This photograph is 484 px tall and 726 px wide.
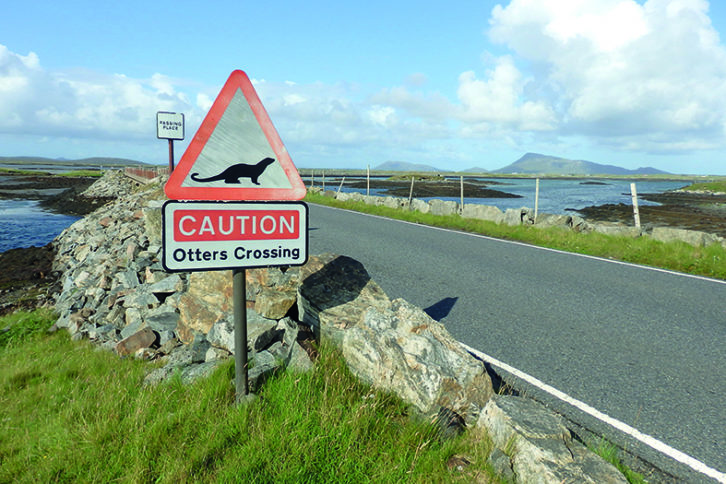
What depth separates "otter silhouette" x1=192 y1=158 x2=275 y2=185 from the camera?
9.12 ft

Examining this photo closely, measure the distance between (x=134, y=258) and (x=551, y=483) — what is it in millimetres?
8295

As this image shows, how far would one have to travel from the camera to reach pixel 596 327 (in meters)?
5.14

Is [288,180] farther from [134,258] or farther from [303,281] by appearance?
[134,258]

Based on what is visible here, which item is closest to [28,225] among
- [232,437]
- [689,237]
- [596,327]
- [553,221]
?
[553,221]

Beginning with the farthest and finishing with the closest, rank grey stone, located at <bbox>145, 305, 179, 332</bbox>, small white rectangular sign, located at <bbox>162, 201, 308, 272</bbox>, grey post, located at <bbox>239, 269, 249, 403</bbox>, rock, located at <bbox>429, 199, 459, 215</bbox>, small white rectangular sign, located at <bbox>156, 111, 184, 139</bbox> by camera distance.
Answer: rock, located at <bbox>429, 199, 459, 215</bbox> → small white rectangular sign, located at <bbox>156, 111, 184, 139</bbox> → grey stone, located at <bbox>145, 305, 179, 332</bbox> → grey post, located at <bbox>239, 269, 249, 403</bbox> → small white rectangular sign, located at <bbox>162, 201, 308, 272</bbox>

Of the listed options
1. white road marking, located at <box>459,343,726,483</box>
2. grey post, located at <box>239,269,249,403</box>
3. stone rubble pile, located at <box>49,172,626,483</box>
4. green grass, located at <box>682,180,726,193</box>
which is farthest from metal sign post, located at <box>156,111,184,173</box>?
green grass, located at <box>682,180,726,193</box>

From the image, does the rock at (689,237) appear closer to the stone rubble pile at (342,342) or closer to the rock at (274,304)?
the stone rubble pile at (342,342)

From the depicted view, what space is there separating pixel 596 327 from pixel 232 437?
4.28m

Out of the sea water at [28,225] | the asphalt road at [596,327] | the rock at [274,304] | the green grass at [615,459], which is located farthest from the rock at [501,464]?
the sea water at [28,225]

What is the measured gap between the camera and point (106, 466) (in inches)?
103

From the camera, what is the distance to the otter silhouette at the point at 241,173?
278 cm

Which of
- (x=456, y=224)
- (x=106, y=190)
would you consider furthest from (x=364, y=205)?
(x=106, y=190)

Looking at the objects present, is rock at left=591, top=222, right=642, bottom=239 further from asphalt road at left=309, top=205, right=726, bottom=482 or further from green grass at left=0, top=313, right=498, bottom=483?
green grass at left=0, top=313, right=498, bottom=483

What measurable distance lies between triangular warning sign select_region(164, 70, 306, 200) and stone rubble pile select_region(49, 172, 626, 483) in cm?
135
